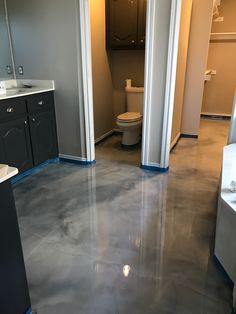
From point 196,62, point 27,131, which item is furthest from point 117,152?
point 196,62

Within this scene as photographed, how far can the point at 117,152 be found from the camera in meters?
3.74

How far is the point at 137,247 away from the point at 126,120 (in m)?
2.13

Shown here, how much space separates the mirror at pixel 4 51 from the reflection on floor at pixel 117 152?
154cm

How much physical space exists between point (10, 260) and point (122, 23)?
355 centimetres

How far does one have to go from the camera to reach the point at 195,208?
7.63 feet

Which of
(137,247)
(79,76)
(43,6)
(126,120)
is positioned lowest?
(137,247)

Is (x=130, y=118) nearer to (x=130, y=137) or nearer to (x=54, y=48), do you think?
(x=130, y=137)

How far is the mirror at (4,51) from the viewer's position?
3.00 meters

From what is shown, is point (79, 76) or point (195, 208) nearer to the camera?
point (195, 208)

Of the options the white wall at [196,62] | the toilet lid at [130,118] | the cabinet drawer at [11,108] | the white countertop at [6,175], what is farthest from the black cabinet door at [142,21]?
the white countertop at [6,175]

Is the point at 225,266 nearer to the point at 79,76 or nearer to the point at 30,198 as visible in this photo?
the point at 30,198

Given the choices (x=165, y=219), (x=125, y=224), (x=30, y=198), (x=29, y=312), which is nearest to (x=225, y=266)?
(x=165, y=219)

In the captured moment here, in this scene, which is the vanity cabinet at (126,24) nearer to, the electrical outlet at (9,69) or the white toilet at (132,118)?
the white toilet at (132,118)

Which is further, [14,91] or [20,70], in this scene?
[20,70]
